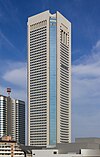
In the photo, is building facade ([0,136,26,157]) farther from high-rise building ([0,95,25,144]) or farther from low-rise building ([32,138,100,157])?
high-rise building ([0,95,25,144])

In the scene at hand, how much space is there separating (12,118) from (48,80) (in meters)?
26.1

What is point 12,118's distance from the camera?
412 feet

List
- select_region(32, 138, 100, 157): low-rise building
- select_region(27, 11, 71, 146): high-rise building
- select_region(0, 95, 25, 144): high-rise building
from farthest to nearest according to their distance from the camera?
select_region(0, 95, 25, 144): high-rise building, select_region(27, 11, 71, 146): high-rise building, select_region(32, 138, 100, 157): low-rise building

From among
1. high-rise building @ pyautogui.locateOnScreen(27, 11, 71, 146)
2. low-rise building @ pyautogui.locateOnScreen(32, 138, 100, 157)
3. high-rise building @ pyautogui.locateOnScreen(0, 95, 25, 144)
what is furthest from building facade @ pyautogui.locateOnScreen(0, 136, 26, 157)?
high-rise building @ pyautogui.locateOnScreen(0, 95, 25, 144)

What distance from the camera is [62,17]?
4719 inches

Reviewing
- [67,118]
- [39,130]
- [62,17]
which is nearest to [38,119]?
[39,130]

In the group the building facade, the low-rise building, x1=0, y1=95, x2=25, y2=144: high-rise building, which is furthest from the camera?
x1=0, y1=95, x2=25, y2=144: high-rise building

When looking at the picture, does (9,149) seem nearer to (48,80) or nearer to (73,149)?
(73,149)

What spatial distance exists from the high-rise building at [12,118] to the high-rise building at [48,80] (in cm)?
1312

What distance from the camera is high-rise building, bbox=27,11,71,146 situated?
108m

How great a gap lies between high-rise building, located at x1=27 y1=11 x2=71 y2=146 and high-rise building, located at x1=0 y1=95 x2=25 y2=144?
13.1 meters

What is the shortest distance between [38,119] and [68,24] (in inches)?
1659

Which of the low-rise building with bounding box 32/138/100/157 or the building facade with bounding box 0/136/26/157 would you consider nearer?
the low-rise building with bounding box 32/138/100/157

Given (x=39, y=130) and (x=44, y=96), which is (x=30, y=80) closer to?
(x=44, y=96)
